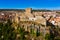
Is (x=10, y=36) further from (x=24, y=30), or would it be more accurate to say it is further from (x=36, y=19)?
(x=36, y=19)

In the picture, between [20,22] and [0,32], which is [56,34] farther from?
[0,32]

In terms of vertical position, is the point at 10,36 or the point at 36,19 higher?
the point at 36,19

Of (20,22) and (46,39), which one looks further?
(20,22)

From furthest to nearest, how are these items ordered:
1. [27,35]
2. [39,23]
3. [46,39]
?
1. [39,23]
2. [27,35]
3. [46,39]

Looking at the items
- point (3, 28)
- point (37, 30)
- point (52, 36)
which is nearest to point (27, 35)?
point (37, 30)

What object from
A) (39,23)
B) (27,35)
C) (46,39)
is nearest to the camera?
(46,39)

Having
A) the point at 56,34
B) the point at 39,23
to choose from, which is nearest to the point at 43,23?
the point at 39,23

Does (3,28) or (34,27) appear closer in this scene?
(34,27)

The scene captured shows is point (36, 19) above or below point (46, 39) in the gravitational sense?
above
